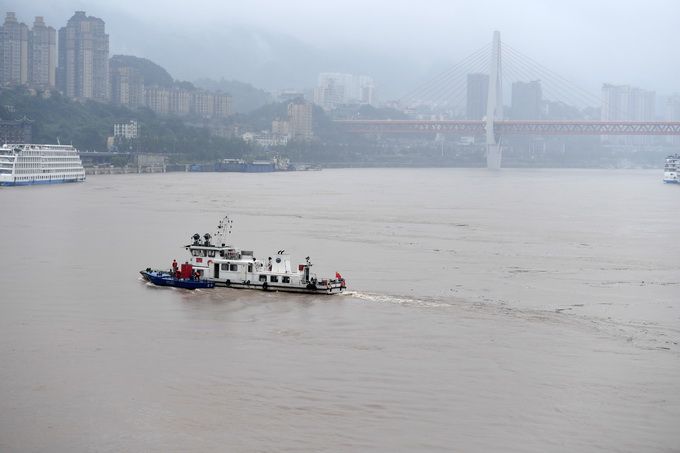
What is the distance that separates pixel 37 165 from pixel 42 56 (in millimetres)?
42981

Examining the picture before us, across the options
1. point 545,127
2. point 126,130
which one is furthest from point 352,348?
point 545,127

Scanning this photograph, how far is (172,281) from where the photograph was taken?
34.8 ft

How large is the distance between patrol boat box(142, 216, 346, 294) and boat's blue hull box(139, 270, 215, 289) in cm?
11

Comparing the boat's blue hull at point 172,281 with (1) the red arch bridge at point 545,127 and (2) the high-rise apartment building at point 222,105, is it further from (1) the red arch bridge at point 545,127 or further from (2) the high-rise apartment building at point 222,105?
(2) the high-rise apartment building at point 222,105

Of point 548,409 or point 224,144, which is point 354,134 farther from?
point 548,409

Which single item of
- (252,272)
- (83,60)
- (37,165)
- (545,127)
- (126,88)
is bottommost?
(252,272)

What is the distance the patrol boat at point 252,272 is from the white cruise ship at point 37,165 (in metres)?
19.6

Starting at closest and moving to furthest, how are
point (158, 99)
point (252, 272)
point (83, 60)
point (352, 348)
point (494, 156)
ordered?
point (352, 348), point (252, 272), point (494, 156), point (83, 60), point (158, 99)

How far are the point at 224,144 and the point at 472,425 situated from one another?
154 feet

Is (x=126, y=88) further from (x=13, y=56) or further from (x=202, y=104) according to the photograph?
(x=13, y=56)

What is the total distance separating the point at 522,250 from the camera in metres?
14.8

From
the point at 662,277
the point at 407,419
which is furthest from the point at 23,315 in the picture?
the point at 662,277

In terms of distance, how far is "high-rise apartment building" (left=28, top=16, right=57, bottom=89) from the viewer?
6988 cm

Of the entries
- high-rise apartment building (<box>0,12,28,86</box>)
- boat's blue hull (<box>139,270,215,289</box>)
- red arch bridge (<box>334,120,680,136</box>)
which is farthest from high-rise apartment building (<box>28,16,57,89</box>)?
boat's blue hull (<box>139,270,215,289</box>)
